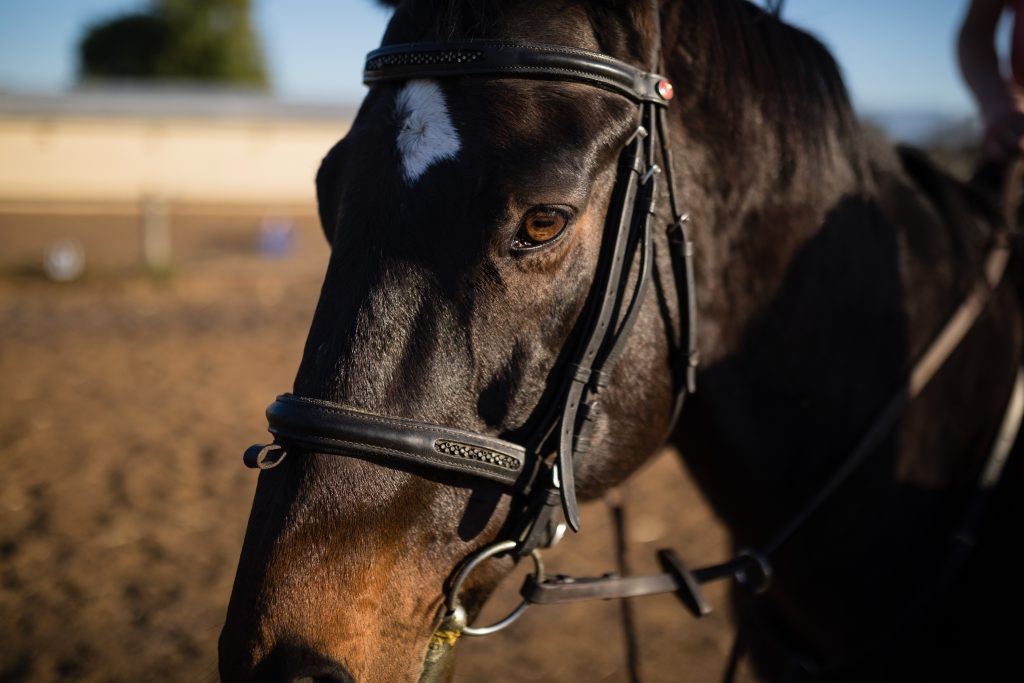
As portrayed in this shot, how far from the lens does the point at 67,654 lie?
3678 mm

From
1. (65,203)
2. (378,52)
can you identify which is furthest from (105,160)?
(378,52)

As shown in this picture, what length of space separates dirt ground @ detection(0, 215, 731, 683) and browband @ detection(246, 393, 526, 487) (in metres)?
0.94

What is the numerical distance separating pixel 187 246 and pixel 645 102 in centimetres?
1702

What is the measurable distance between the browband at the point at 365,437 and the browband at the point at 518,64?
2.42ft

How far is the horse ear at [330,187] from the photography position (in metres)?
1.68

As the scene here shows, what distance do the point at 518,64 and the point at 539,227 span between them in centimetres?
35

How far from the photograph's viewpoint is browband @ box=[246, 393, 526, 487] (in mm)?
1343

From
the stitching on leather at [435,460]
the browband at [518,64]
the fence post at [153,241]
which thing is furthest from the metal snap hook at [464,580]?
the fence post at [153,241]

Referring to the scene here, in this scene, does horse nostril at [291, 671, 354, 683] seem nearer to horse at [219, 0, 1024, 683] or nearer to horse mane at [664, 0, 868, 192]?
horse at [219, 0, 1024, 683]

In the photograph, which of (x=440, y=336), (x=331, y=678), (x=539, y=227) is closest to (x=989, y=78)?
(x=539, y=227)

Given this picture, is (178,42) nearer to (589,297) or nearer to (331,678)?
(589,297)

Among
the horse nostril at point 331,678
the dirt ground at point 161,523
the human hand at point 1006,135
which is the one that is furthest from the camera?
the dirt ground at point 161,523

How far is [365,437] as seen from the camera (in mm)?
1343

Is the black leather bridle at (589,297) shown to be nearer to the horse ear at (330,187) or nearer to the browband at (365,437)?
the browband at (365,437)
